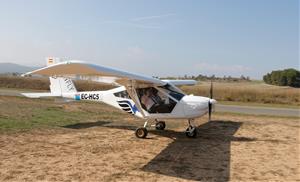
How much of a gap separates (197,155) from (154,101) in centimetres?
308

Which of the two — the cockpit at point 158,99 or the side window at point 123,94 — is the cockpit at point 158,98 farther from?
the side window at point 123,94

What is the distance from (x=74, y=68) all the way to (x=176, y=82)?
378 inches

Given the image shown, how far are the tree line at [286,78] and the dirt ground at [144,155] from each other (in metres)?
71.5

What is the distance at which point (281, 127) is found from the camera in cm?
1498

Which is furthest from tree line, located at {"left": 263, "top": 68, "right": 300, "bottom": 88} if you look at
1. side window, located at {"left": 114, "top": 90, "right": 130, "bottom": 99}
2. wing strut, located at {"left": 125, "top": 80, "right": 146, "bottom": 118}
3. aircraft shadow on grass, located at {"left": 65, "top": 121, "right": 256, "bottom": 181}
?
wing strut, located at {"left": 125, "top": 80, "right": 146, "bottom": 118}

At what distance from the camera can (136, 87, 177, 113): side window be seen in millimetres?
11305

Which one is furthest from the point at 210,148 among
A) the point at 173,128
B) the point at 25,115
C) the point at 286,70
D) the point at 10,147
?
the point at 286,70

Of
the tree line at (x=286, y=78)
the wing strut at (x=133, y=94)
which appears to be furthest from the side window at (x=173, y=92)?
the tree line at (x=286, y=78)

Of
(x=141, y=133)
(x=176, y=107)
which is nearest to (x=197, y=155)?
(x=176, y=107)

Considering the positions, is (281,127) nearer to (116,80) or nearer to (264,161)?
(264,161)

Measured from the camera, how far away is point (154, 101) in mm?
11398

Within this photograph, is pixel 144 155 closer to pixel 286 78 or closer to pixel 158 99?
pixel 158 99

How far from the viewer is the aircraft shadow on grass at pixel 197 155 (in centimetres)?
725

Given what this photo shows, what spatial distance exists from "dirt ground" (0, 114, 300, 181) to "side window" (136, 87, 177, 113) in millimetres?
1068
